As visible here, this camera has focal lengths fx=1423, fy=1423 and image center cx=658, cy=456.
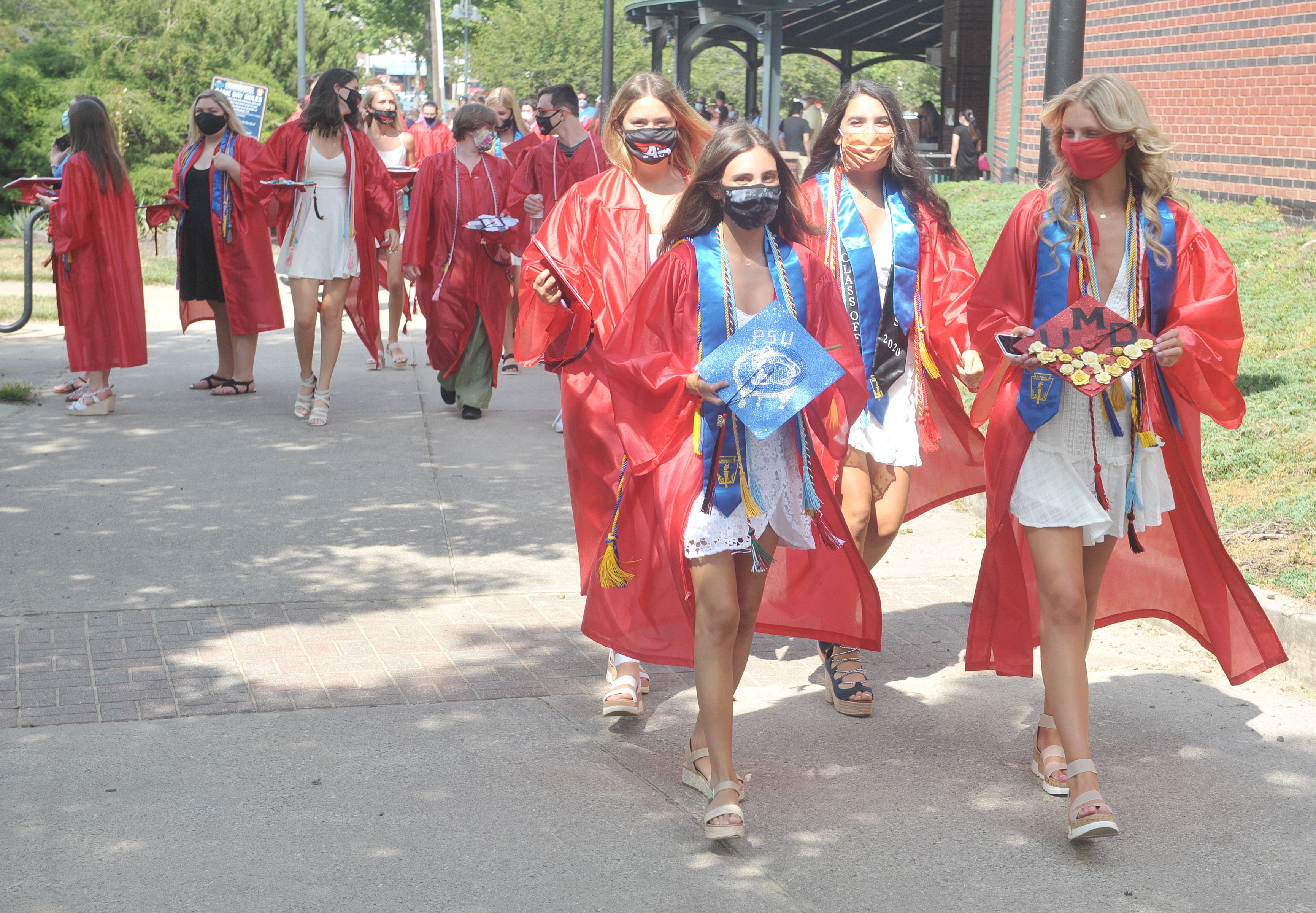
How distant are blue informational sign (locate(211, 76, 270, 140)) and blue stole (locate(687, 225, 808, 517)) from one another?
1335 cm

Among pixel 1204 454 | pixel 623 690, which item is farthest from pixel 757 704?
pixel 1204 454

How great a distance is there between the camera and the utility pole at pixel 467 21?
52969 millimetres

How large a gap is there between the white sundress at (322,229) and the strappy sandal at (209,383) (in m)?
1.26

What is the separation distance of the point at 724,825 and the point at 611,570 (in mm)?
854

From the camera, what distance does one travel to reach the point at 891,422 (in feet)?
16.0

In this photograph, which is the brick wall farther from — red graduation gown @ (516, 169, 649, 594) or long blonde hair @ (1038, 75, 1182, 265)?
long blonde hair @ (1038, 75, 1182, 265)

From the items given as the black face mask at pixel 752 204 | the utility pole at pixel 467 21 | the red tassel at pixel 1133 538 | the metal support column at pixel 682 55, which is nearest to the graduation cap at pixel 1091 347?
the red tassel at pixel 1133 538

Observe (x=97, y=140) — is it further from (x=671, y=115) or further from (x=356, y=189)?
(x=671, y=115)

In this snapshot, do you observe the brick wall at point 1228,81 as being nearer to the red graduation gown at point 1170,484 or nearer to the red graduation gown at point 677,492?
the red graduation gown at point 1170,484

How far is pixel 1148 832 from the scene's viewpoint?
3.87 metres

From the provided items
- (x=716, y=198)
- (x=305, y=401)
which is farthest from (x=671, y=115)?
(x=305, y=401)

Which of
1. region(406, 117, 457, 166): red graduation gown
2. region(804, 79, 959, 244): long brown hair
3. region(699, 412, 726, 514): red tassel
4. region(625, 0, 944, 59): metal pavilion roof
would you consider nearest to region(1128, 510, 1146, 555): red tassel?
region(699, 412, 726, 514): red tassel

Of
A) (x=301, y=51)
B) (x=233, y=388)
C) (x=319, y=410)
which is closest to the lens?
(x=319, y=410)

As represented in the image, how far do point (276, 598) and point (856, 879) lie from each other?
3.08 meters
